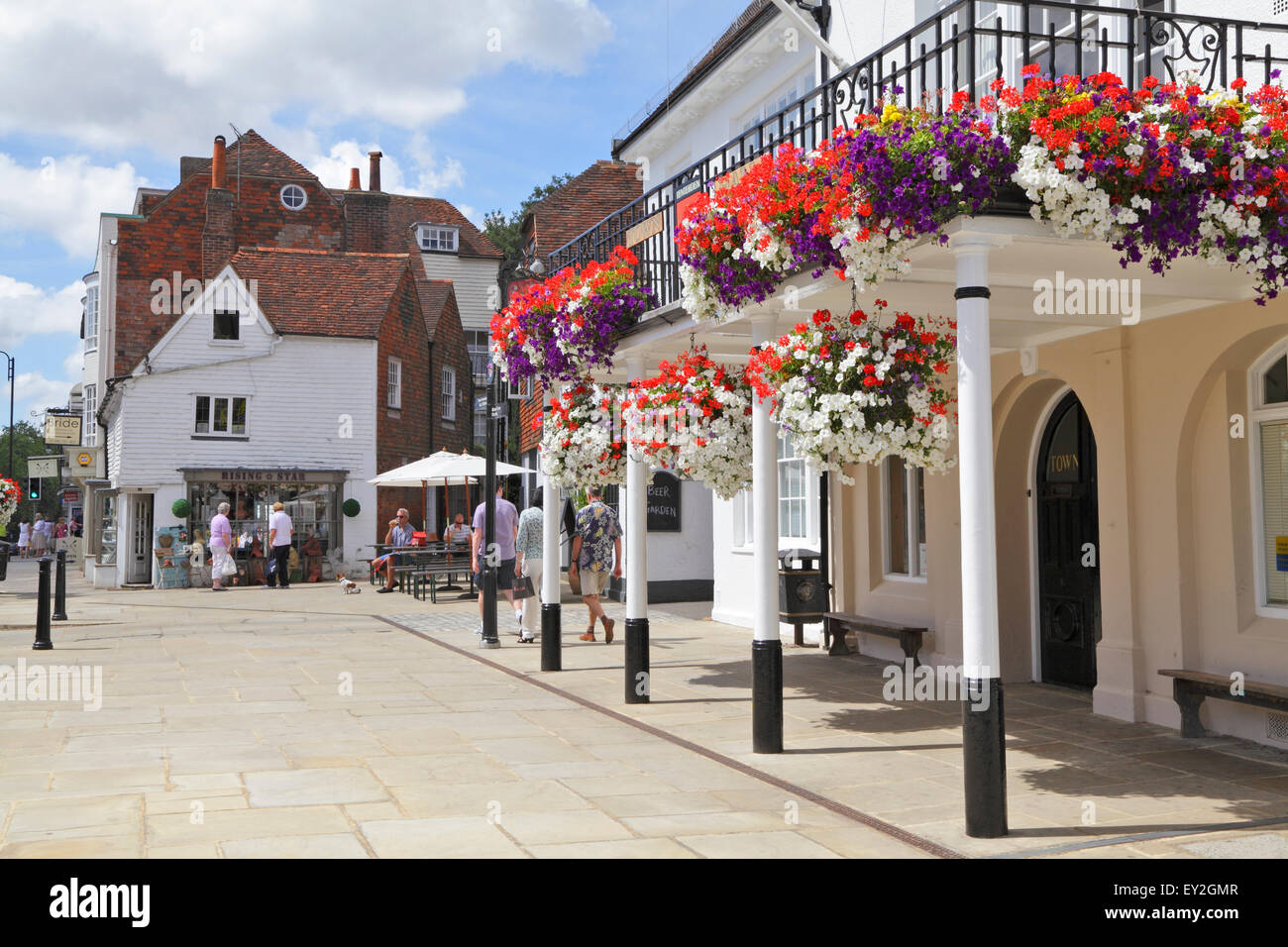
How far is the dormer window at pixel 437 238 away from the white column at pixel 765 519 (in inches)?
1499

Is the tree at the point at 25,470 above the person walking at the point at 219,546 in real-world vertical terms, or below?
above

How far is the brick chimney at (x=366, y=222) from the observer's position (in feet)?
127

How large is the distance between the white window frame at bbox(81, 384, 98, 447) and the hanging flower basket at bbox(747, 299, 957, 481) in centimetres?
3799

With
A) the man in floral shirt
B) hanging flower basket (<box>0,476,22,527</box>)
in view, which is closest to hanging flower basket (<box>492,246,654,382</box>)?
the man in floral shirt

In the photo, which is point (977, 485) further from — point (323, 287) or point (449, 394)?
point (449, 394)

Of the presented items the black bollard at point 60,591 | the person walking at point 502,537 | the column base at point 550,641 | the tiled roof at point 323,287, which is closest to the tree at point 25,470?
the tiled roof at point 323,287

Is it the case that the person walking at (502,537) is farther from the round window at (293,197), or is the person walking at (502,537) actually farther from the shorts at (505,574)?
the round window at (293,197)

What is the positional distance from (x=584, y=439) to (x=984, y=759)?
18.9 feet

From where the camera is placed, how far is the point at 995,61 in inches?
310

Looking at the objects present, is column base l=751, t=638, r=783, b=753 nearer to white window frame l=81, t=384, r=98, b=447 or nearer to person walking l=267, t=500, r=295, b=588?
person walking l=267, t=500, r=295, b=588

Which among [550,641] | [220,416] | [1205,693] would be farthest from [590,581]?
[220,416]
